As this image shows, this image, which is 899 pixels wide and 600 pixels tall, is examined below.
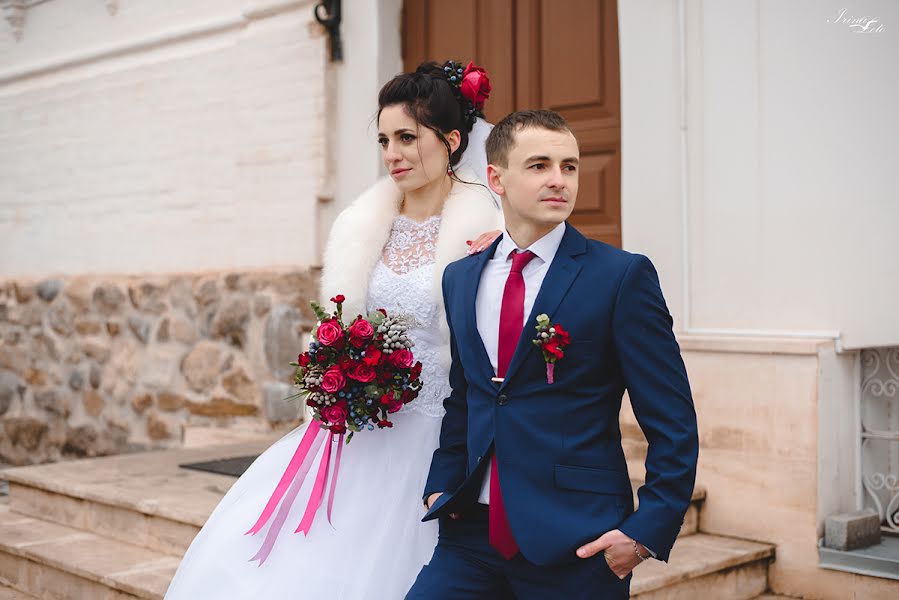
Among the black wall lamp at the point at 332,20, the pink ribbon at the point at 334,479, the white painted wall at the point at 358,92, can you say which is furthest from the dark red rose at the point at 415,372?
the black wall lamp at the point at 332,20

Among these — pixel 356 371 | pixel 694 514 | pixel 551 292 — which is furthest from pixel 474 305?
pixel 694 514

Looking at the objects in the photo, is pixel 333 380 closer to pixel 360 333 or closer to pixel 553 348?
pixel 360 333

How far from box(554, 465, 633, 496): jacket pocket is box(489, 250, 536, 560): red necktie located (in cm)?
14

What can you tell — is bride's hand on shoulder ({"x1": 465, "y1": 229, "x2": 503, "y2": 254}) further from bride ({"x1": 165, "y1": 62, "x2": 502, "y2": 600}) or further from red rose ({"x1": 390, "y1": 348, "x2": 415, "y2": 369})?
red rose ({"x1": 390, "y1": 348, "x2": 415, "y2": 369})

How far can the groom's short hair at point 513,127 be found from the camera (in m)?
2.12

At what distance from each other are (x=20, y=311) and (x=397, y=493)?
6.71 meters

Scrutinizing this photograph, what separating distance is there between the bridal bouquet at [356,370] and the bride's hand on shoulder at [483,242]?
28cm

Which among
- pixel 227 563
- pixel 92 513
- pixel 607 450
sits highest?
pixel 607 450

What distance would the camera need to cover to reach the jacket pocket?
204cm

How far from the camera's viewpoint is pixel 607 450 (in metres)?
2.08

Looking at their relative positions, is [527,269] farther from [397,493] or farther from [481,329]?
[397,493]

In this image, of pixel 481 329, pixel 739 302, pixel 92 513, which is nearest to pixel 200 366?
pixel 92 513

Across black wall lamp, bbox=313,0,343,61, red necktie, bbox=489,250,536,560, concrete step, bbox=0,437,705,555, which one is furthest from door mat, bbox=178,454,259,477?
red necktie, bbox=489,250,536,560

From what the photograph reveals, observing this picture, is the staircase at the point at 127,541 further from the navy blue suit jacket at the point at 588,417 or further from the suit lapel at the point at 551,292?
the suit lapel at the point at 551,292
